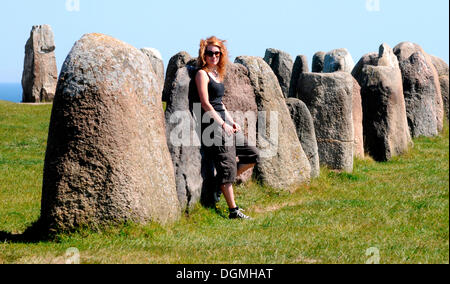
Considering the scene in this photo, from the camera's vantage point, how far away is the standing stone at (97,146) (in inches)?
270

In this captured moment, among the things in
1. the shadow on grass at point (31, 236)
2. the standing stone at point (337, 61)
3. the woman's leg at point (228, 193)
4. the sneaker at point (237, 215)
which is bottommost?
the sneaker at point (237, 215)

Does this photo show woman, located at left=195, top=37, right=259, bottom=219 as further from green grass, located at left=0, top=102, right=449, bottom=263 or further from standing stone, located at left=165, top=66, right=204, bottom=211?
green grass, located at left=0, top=102, right=449, bottom=263

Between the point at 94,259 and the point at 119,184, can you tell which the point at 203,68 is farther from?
the point at 94,259

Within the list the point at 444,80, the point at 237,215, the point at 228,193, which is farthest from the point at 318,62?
the point at 237,215

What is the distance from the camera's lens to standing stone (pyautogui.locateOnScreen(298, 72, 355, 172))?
39.0 feet

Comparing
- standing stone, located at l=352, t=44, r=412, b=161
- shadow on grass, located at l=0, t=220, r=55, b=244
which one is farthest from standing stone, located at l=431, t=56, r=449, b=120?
shadow on grass, located at l=0, t=220, r=55, b=244

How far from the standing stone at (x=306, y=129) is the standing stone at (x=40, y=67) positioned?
1383 centimetres

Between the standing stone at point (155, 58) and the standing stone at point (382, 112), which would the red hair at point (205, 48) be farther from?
the standing stone at point (155, 58)

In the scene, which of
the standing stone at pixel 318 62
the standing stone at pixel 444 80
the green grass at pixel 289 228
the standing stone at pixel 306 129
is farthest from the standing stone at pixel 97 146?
the standing stone at pixel 318 62

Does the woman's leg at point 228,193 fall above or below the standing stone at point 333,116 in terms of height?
below

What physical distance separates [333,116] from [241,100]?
289 centimetres

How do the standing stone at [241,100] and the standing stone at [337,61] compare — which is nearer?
the standing stone at [241,100]

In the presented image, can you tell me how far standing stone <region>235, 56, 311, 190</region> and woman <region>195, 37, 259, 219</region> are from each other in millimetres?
1479

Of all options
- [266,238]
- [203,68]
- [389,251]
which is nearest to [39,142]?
[203,68]
